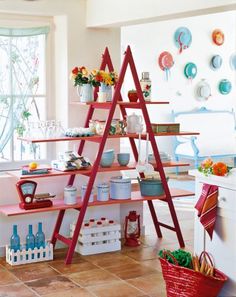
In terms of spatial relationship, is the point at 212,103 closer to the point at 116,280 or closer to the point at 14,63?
the point at 14,63

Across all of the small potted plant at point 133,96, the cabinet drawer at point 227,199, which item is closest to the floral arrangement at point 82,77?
the small potted plant at point 133,96

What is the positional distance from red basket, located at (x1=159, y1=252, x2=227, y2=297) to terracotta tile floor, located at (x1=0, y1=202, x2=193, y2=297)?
0.34 metres

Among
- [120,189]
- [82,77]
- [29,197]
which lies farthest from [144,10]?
[29,197]

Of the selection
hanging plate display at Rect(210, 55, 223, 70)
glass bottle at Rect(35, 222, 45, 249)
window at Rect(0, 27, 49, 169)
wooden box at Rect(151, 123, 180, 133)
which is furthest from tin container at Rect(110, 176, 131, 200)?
hanging plate display at Rect(210, 55, 223, 70)

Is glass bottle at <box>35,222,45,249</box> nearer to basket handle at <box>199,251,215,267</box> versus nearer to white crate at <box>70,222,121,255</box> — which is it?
white crate at <box>70,222,121,255</box>

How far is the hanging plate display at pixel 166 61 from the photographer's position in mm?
8945

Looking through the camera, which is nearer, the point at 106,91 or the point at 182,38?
the point at 106,91

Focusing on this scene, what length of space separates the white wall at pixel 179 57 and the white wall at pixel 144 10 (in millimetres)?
3530

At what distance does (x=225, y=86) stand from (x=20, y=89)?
520 cm

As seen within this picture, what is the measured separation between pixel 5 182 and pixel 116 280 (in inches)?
49.1

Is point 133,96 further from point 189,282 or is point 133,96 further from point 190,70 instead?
point 190,70

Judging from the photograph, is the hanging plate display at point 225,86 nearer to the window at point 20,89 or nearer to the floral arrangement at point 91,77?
the window at point 20,89

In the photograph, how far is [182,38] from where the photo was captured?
358 inches

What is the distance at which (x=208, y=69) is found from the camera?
9523 millimetres
